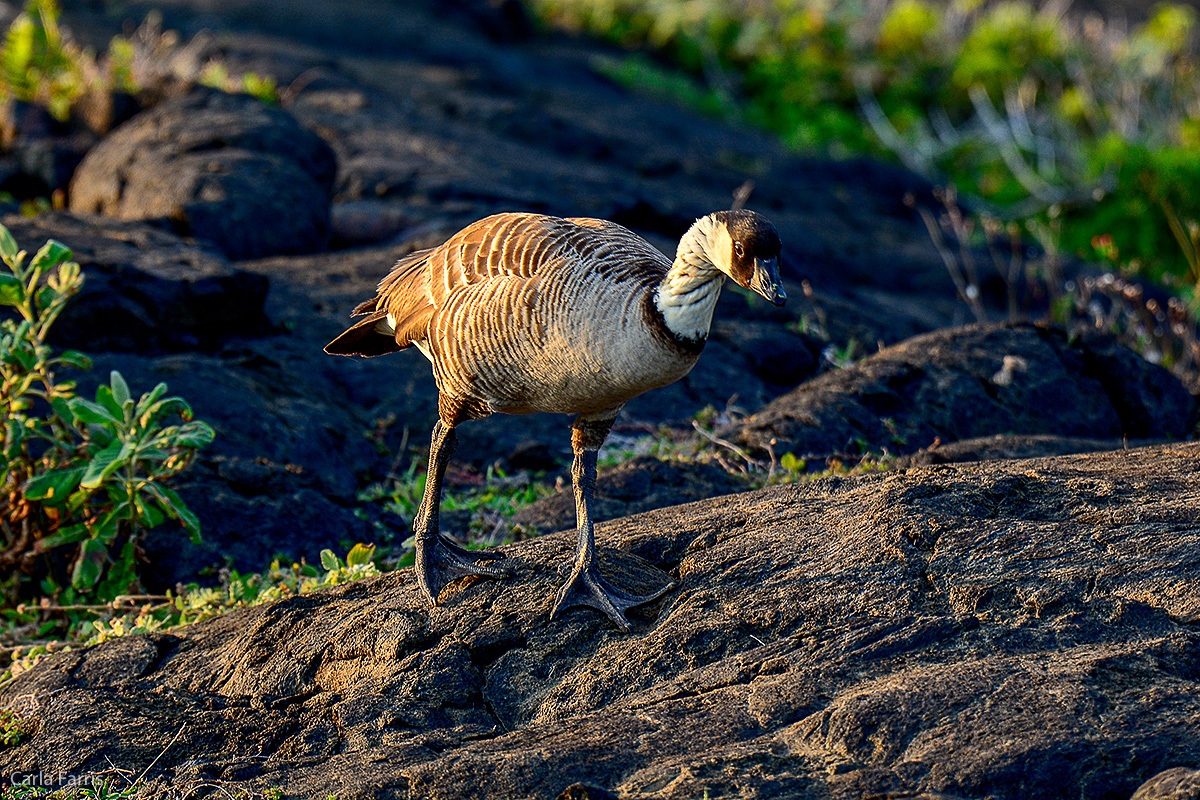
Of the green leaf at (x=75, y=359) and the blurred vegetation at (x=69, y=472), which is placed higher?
the green leaf at (x=75, y=359)

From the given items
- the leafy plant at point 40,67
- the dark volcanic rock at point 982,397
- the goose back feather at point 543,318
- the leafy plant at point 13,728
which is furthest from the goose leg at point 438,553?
the leafy plant at point 40,67

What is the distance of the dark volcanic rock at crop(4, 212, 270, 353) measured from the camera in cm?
677

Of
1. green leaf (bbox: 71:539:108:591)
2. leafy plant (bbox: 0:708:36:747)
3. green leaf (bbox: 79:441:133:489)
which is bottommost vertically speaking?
green leaf (bbox: 71:539:108:591)

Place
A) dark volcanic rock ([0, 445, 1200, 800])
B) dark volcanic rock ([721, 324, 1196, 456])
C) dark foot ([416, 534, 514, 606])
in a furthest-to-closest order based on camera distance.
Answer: dark volcanic rock ([721, 324, 1196, 456]) < dark foot ([416, 534, 514, 606]) < dark volcanic rock ([0, 445, 1200, 800])

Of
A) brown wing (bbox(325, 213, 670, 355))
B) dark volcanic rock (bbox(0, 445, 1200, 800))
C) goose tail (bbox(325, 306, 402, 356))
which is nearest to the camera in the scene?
dark volcanic rock (bbox(0, 445, 1200, 800))

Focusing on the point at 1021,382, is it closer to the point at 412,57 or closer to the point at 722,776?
the point at 722,776

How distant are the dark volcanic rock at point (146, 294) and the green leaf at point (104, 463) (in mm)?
1742

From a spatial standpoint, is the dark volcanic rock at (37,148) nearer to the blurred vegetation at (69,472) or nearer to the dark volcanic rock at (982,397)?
the blurred vegetation at (69,472)

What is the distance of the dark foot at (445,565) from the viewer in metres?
4.36

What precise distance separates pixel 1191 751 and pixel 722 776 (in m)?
1.22

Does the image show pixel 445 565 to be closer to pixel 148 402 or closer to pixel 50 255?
pixel 148 402

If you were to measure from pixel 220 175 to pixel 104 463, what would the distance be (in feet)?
14.2

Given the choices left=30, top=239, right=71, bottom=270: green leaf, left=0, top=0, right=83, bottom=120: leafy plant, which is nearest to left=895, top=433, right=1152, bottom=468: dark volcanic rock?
left=30, top=239, right=71, bottom=270: green leaf

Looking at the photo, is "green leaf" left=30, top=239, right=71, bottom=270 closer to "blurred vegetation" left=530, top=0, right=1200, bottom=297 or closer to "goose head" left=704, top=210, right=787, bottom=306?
"goose head" left=704, top=210, right=787, bottom=306
